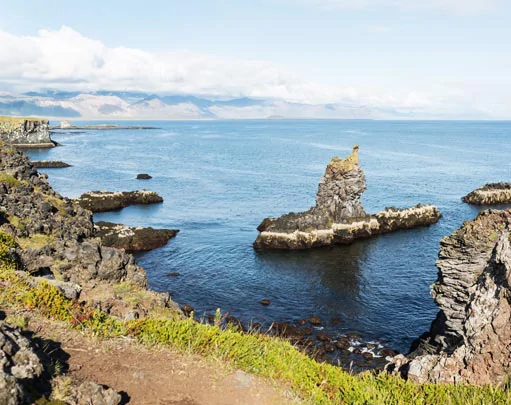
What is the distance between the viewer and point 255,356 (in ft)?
55.8

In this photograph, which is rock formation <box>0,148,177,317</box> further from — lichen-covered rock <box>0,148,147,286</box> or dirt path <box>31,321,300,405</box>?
dirt path <box>31,321,300,405</box>

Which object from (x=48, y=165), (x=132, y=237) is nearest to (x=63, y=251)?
(x=132, y=237)

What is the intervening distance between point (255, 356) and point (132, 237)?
55.9 m

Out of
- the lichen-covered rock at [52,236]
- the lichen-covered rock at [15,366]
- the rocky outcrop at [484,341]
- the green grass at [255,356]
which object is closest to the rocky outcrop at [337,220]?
the lichen-covered rock at [52,236]

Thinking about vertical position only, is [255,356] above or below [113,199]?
above

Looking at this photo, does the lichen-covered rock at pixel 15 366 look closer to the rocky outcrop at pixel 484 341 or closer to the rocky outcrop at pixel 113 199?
the rocky outcrop at pixel 484 341

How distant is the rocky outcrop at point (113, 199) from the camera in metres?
95.0

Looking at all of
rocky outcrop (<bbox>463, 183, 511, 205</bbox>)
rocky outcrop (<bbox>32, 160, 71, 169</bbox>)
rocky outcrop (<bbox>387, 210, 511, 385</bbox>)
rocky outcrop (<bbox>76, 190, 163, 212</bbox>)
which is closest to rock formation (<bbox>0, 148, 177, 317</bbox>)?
rocky outcrop (<bbox>387, 210, 511, 385</bbox>)

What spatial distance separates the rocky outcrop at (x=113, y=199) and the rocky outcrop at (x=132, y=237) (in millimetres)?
21289

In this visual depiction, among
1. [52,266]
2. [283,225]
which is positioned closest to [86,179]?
[283,225]

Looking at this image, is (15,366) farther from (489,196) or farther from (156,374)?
(489,196)

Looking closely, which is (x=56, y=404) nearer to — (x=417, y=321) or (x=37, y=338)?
(x=37, y=338)

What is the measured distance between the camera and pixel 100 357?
50.4 ft

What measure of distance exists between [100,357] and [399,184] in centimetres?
11783
